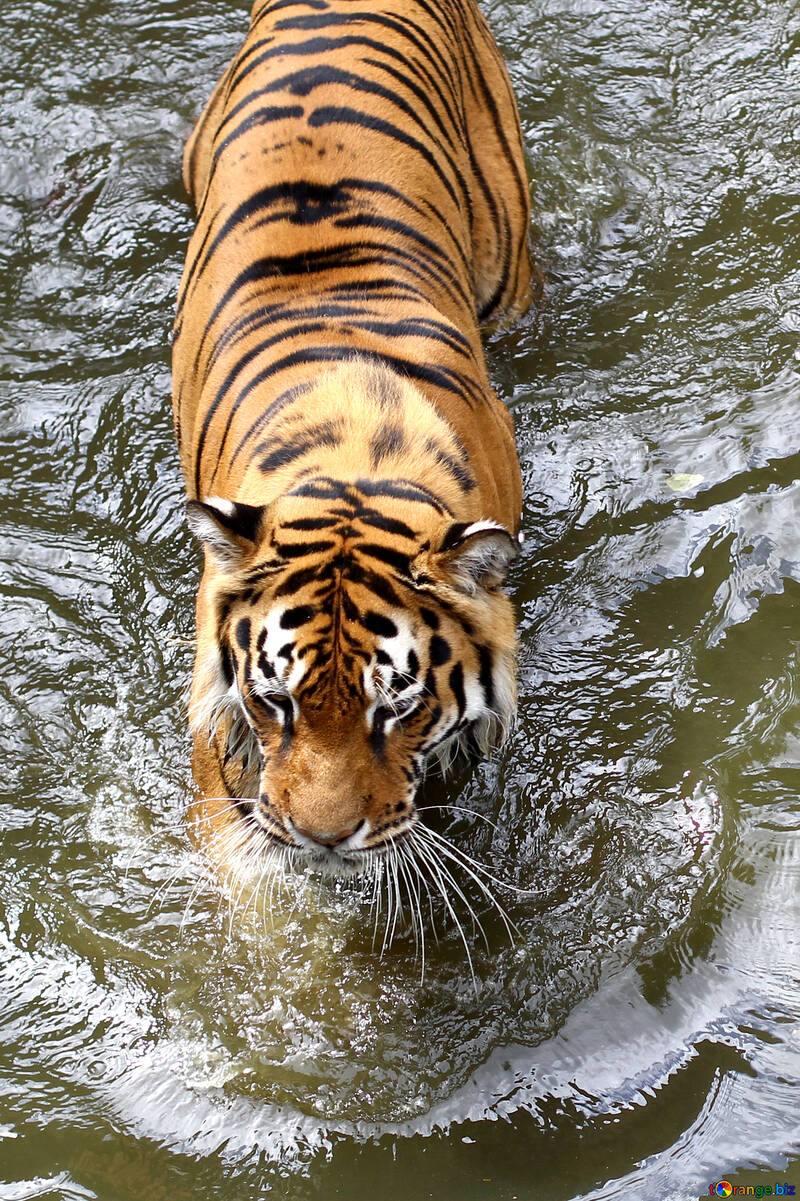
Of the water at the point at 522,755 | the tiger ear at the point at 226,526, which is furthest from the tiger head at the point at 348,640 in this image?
the water at the point at 522,755

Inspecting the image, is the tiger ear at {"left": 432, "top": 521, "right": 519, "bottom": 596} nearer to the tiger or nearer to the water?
the tiger

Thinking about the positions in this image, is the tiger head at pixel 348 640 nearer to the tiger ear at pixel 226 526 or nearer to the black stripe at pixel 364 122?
the tiger ear at pixel 226 526

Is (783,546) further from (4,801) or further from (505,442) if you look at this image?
(4,801)

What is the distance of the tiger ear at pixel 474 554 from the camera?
2.13m

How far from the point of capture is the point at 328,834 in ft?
7.07

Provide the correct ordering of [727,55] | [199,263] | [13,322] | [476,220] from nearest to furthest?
[199,263] → [476,220] → [13,322] → [727,55]

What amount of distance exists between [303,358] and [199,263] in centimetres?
73

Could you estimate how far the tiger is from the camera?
219cm

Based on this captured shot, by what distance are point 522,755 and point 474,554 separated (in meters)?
1.02

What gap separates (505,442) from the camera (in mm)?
3133

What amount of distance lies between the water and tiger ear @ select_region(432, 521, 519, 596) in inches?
34.6

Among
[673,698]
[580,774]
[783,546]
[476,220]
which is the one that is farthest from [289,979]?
[476,220]

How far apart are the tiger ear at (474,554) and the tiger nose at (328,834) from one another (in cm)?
46

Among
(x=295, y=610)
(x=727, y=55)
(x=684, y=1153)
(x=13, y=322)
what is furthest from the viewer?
(x=727, y=55)
